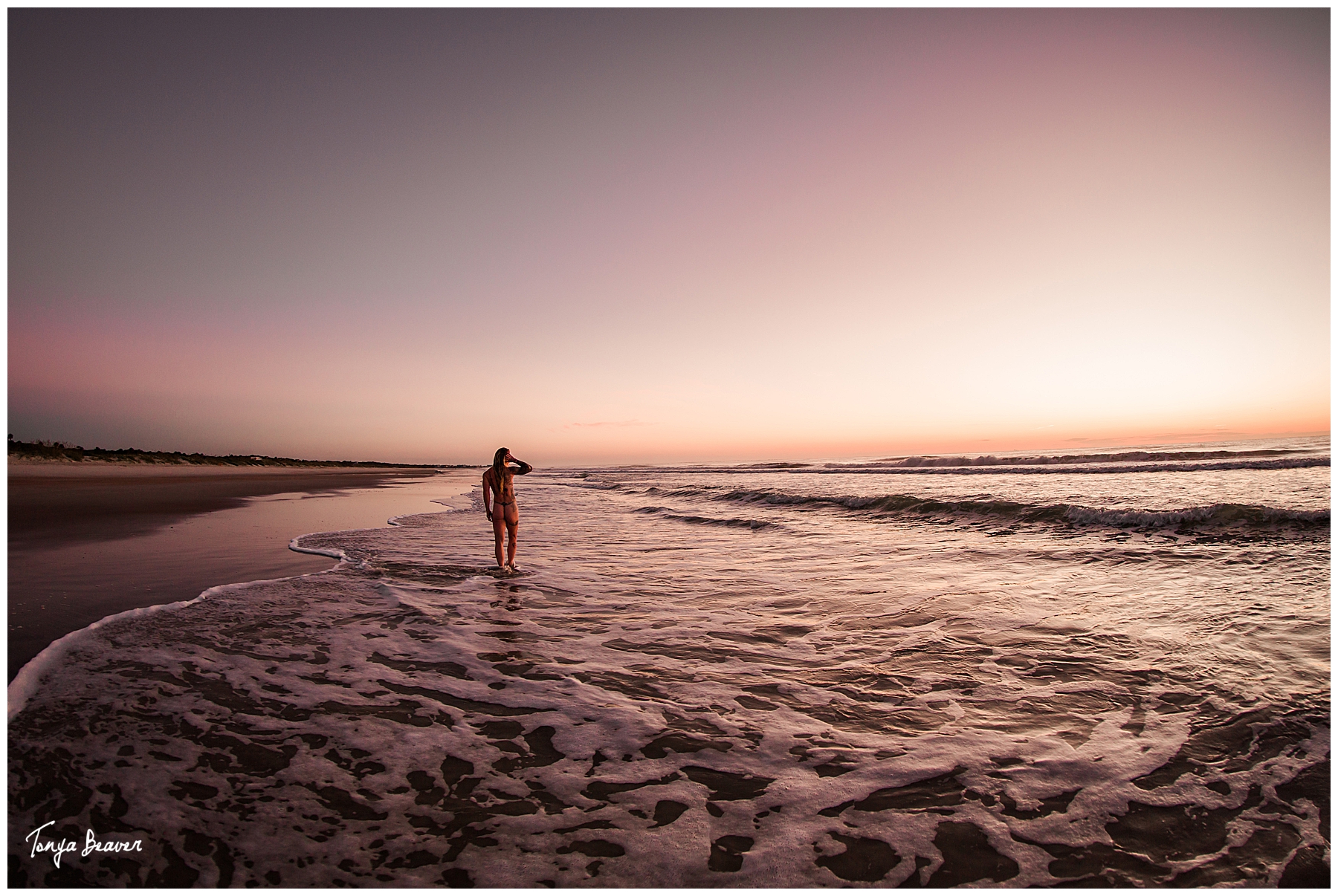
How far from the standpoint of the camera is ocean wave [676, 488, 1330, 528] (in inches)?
516

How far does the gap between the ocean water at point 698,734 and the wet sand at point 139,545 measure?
77 cm

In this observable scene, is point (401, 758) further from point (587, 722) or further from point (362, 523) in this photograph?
point (362, 523)

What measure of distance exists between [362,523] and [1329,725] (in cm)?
1994

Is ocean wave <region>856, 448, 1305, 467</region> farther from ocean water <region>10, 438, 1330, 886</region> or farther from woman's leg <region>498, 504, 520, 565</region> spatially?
woman's leg <region>498, 504, 520, 565</region>

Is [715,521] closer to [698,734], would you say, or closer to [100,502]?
[698,734]

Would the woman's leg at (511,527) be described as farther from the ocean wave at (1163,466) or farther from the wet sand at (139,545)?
the ocean wave at (1163,466)

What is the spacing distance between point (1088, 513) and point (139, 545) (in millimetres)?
23243

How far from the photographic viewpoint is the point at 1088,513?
15453 mm

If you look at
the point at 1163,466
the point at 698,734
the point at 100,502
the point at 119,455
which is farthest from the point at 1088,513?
the point at 119,455

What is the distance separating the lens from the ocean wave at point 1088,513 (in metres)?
13.1

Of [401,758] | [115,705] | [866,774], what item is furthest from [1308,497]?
[115,705]

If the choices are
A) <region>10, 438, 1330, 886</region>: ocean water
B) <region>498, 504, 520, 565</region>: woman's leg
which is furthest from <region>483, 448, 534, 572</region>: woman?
<region>10, 438, 1330, 886</region>: ocean water

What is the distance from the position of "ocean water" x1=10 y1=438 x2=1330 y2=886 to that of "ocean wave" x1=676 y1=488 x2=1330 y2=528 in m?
5.08

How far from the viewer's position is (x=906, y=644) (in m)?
6.30
